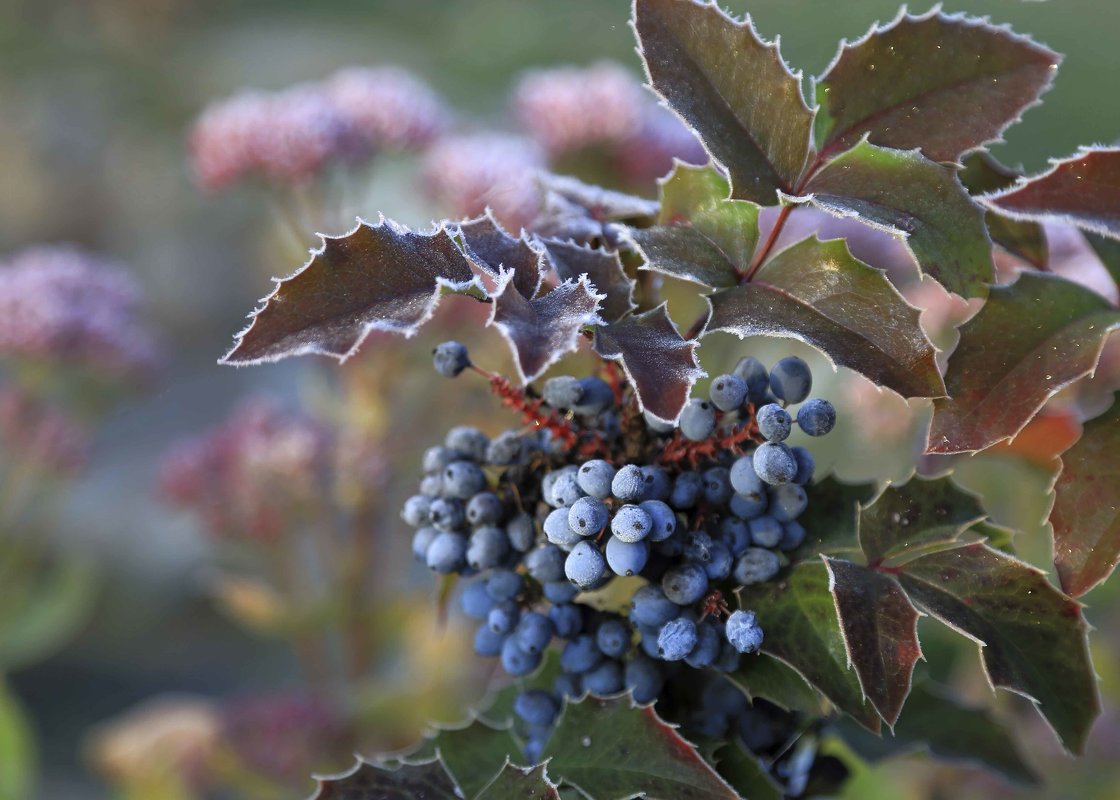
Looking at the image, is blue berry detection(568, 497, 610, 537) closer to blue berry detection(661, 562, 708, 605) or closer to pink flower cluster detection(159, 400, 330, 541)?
blue berry detection(661, 562, 708, 605)

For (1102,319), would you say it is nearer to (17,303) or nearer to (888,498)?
(888,498)

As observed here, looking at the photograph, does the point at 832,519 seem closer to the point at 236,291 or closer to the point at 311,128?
the point at 311,128

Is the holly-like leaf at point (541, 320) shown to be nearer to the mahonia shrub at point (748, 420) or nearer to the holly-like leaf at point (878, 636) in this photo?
the mahonia shrub at point (748, 420)

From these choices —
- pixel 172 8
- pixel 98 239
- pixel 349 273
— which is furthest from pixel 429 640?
pixel 172 8

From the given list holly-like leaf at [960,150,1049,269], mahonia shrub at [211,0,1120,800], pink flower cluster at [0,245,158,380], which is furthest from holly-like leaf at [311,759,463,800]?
pink flower cluster at [0,245,158,380]

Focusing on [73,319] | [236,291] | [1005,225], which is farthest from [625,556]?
[236,291]

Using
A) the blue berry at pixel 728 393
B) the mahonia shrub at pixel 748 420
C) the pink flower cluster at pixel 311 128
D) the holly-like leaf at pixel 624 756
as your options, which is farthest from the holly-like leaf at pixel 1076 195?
the pink flower cluster at pixel 311 128
